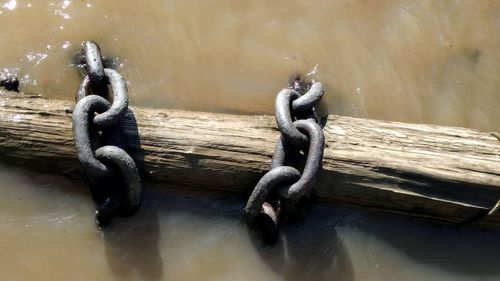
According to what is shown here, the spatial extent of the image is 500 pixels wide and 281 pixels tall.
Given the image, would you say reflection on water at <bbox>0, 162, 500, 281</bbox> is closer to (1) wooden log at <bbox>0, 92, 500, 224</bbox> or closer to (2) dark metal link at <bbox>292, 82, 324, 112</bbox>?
(1) wooden log at <bbox>0, 92, 500, 224</bbox>

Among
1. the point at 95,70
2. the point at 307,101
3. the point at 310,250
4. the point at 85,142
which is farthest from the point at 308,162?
the point at 95,70

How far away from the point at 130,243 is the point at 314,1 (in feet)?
8.87

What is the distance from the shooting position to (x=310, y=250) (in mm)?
3881

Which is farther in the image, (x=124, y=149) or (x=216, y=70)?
(x=216, y=70)

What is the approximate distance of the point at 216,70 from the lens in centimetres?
477

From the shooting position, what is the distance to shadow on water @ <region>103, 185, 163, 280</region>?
3713mm

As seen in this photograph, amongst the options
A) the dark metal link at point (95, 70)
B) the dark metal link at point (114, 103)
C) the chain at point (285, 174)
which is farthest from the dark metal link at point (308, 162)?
the dark metal link at point (95, 70)

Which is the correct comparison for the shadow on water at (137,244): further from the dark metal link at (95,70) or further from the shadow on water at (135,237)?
the dark metal link at (95,70)

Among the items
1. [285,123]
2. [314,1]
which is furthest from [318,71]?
[285,123]

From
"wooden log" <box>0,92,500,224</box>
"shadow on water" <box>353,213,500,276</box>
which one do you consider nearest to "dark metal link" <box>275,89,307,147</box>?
"wooden log" <box>0,92,500,224</box>

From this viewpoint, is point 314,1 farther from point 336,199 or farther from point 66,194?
point 66,194

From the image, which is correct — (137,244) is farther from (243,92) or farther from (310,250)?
(243,92)

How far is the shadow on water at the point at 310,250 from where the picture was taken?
3.83 metres

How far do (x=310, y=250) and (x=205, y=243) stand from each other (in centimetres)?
68
